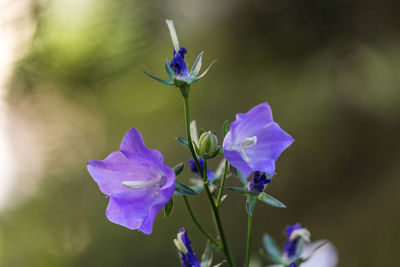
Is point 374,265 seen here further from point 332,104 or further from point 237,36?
point 237,36

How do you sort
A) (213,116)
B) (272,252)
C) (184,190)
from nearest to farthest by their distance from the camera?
(184,190) → (272,252) → (213,116)

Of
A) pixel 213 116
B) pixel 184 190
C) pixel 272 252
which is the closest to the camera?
pixel 184 190

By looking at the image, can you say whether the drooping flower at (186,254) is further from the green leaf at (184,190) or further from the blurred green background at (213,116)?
the blurred green background at (213,116)

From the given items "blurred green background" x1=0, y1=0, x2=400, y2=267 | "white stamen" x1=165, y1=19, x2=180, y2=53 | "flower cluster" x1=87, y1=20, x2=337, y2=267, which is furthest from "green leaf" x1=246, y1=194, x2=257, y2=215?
"blurred green background" x1=0, y1=0, x2=400, y2=267

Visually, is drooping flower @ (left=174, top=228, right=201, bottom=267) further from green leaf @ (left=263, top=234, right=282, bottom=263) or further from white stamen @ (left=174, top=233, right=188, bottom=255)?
green leaf @ (left=263, top=234, right=282, bottom=263)

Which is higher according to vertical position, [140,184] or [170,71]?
[170,71]

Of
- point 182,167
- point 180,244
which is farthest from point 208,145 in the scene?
point 180,244

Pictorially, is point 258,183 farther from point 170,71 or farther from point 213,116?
point 213,116
